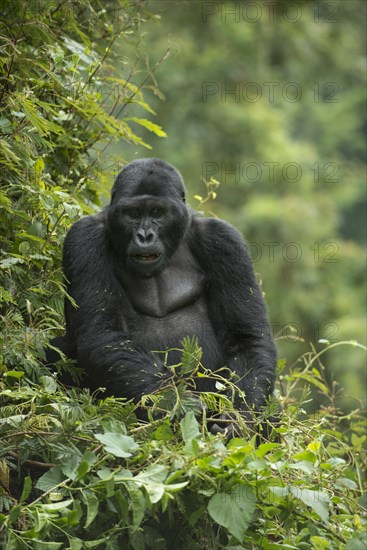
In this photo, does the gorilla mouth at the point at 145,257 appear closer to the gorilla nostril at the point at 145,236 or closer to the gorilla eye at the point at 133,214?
the gorilla nostril at the point at 145,236

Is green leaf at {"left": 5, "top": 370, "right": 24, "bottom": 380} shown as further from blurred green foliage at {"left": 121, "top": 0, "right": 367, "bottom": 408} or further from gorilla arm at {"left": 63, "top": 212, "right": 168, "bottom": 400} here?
blurred green foliage at {"left": 121, "top": 0, "right": 367, "bottom": 408}

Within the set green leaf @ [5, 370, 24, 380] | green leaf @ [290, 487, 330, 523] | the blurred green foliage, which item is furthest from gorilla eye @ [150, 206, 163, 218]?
the blurred green foliage

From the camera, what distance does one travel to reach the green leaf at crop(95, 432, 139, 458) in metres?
3.57

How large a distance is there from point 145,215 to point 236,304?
2.29 feet

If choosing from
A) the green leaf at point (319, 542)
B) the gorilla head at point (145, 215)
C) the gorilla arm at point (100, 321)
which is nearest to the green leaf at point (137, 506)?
the green leaf at point (319, 542)

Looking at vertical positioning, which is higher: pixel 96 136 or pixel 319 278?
pixel 96 136

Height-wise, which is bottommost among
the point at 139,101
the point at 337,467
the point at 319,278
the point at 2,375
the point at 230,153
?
the point at 319,278

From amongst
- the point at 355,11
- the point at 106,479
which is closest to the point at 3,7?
the point at 106,479

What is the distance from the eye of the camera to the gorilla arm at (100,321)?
15.9 feet

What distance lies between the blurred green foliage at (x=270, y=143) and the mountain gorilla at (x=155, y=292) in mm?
9385

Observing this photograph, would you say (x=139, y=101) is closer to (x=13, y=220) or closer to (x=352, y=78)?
(x=13, y=220)

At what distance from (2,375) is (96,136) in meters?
1.98

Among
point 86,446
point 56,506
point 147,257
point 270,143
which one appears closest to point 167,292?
point 147,257

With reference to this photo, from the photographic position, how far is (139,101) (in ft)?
18.9
